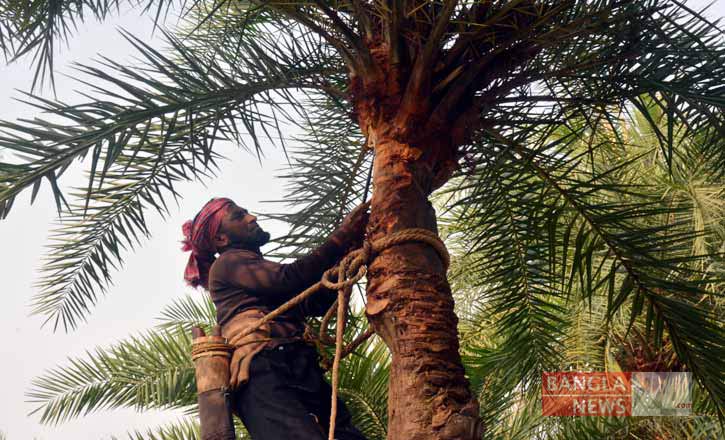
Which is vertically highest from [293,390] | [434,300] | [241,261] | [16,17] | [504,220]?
[16,17]

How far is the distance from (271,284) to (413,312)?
0.71 m

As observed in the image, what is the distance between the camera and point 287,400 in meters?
3.15

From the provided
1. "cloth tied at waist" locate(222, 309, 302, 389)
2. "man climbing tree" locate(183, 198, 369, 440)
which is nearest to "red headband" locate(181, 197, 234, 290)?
"man climbing tree" locate(183, 198, 369, 440)

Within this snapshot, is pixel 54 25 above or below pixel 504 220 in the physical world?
above

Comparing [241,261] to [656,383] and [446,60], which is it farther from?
[656,383]

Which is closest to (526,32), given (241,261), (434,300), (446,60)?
(446,60)

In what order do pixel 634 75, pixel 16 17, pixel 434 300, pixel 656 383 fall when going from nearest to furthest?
pixel 434 300 → pixel 634 75 → pixel 16 17 → pixel 656 383

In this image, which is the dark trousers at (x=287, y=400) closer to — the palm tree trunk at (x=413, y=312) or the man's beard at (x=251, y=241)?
the palm tree trunk at (x=413, y=312)

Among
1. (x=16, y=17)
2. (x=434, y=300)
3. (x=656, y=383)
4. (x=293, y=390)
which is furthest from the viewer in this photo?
(x=656, y=383)

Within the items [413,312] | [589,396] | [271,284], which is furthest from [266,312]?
[589,396]

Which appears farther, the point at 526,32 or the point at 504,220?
the point at 504,220

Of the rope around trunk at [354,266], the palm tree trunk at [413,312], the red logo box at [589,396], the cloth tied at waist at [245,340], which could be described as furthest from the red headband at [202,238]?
the red logo box at [589,396]

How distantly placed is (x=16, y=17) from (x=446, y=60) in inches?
82.3

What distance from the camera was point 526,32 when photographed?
3326mm
